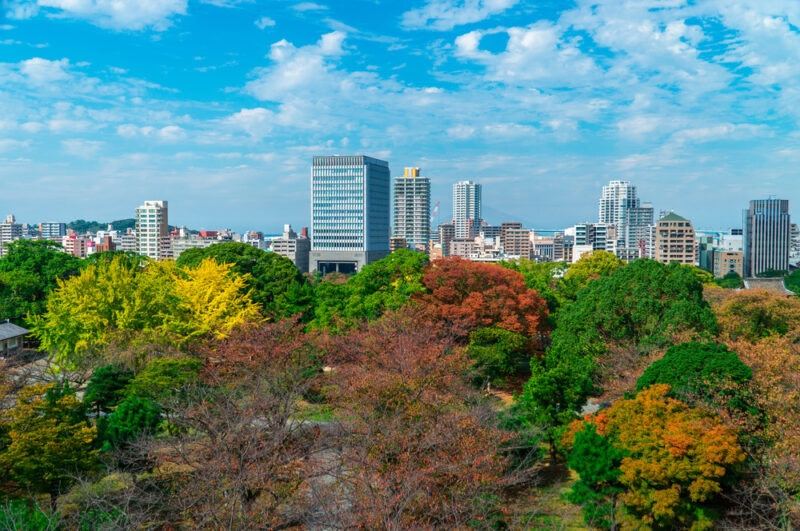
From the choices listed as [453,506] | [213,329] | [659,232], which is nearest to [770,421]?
[453,506]

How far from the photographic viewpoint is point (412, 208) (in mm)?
164875

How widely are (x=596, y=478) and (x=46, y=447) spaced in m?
11.6

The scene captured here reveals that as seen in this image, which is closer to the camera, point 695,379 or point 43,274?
point 695,379

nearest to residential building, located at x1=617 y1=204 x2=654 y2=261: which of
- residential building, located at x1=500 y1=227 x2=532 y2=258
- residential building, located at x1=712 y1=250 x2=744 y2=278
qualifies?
residential building, located at x1=500 y1=227 x2=532 y2=258

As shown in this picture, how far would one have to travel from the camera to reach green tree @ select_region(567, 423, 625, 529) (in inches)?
484

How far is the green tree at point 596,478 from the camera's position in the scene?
12.3m

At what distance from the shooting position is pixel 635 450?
500 inches

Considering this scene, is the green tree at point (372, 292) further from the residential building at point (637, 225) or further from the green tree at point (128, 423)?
the residential building at point (637, 225)

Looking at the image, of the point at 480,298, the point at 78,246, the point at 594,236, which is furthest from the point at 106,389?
the point at 594,236

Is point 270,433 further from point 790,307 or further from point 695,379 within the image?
point 790,307

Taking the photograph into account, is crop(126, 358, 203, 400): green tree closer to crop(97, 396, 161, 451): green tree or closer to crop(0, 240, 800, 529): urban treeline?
crop(0, 240, 800, 529): urban treeline

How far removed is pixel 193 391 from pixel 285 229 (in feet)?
369

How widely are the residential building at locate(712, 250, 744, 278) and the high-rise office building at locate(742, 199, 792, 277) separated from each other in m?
6.72

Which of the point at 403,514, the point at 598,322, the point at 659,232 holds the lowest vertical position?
the point at 403,514
